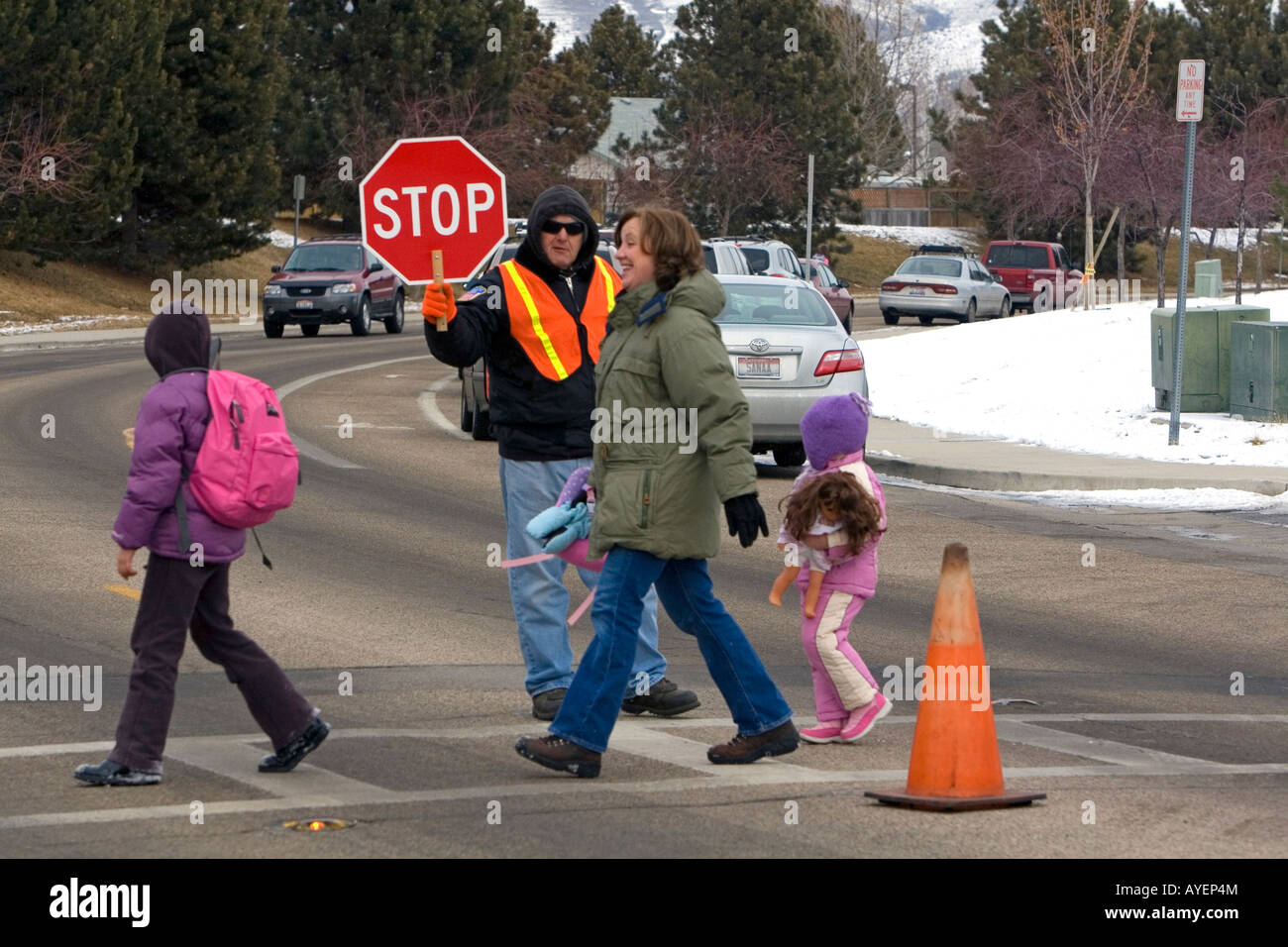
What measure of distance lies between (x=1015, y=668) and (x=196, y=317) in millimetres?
4228

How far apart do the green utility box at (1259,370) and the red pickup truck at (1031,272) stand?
28.4 meters

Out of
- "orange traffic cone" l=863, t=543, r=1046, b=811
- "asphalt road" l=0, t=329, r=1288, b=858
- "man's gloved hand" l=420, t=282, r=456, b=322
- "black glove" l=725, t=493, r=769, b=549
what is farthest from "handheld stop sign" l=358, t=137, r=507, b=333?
"orange traffic cone" l=863, t=543, r=1046, b=811

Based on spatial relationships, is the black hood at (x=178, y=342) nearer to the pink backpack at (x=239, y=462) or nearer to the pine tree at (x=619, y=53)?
the pink backpack at (x=239, y=462)

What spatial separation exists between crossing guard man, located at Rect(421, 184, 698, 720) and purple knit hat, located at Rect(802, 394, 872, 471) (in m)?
0.85

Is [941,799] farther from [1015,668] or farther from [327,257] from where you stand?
[327,257]

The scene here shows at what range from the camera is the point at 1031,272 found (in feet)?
160

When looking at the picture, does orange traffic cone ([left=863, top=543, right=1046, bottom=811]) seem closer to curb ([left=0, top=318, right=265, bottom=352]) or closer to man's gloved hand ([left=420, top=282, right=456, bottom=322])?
man's gloved hand ([left=420, top=282, right=456, bottom=322])

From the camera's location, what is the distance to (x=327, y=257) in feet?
120

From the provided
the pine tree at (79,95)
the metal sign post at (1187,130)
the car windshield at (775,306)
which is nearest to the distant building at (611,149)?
the pine tree at (79,95)

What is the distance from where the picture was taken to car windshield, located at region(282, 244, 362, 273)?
36.5 metres

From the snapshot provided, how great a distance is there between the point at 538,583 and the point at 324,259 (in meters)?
29.9

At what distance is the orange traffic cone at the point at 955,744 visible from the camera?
20.6 feet

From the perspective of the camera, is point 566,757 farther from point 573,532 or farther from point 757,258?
point 757,258
